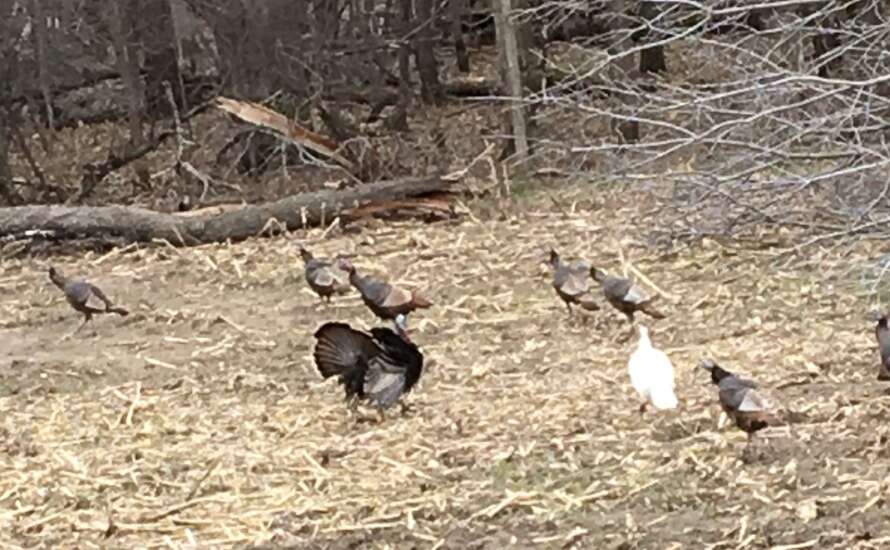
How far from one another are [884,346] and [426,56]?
12408 mm

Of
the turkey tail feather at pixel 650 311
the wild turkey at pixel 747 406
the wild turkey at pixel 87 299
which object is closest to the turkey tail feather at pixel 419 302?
the turkey tail feather at pixel 650 311

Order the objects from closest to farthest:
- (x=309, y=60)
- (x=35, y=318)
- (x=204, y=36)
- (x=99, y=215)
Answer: (x=35, y=318) < (x=99, y=215) < (x=309, y=60) < (x=204, y=36)

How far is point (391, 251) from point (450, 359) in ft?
12.4

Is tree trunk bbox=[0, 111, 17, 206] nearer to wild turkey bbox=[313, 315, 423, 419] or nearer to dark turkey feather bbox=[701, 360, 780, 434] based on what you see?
wild turkey bbox=[313, 315, 423, 419]

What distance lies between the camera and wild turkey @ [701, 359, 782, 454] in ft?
19.7

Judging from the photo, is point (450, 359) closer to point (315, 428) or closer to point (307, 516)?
point (315, 428)

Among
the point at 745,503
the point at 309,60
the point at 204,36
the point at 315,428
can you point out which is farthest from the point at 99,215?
the point at 745,503

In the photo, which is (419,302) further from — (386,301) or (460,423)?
(460,423)

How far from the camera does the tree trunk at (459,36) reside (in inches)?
750

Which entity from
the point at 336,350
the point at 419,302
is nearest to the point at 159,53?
the point at 419,302

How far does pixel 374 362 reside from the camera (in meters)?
7.20

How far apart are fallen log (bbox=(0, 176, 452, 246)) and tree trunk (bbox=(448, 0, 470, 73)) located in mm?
5619

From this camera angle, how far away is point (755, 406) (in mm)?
6020

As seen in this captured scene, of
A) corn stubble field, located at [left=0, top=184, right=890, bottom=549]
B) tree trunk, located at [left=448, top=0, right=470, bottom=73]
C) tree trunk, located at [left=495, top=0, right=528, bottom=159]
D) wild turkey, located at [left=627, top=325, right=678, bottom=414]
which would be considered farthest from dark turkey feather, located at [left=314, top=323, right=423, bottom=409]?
tree trunk, located at [left=448, top=0, right=470, bottom=73]
